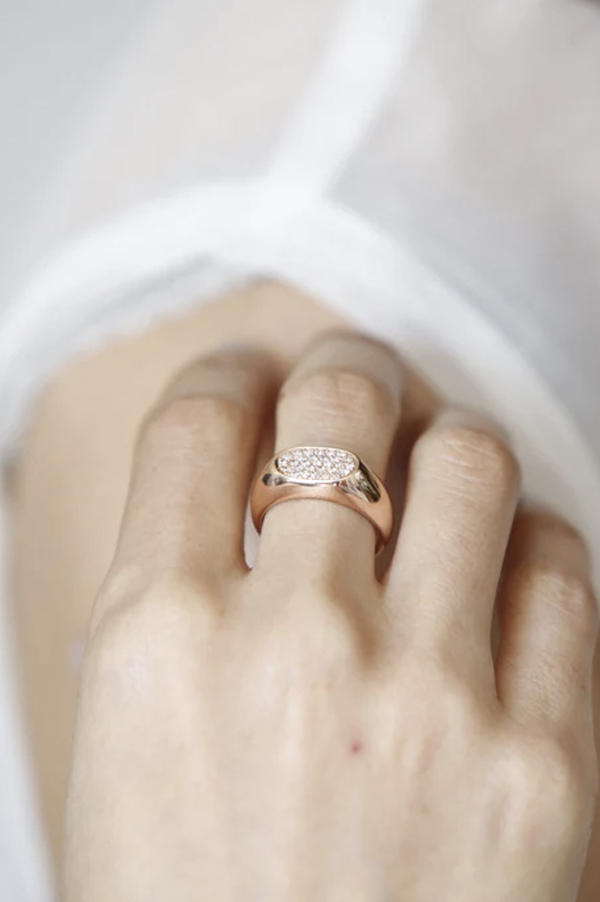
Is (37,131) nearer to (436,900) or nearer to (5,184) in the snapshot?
(5,184)

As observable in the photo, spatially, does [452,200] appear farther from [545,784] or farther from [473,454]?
[545,784]

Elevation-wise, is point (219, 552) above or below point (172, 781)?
above

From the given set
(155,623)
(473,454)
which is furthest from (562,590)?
(155,623)

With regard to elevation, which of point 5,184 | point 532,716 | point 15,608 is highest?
point 5,184

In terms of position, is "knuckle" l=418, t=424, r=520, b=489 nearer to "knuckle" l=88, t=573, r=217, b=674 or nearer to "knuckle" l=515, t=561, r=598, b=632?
"knuckle" l=515, t=561, r=598, b=632

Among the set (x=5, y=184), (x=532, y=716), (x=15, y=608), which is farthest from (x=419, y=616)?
(x=5, y=184)

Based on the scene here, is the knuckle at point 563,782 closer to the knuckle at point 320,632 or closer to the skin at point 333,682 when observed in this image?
the skin at point 333,682

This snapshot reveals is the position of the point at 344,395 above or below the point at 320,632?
above
